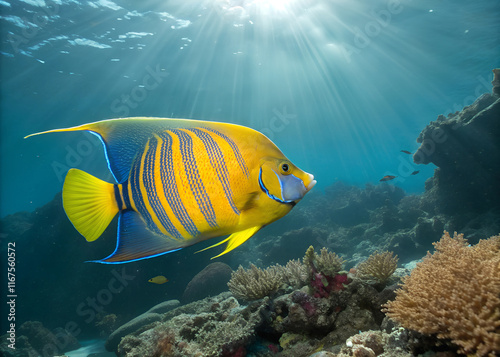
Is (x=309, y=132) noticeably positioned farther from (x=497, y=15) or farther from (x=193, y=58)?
(x=193, y=58)

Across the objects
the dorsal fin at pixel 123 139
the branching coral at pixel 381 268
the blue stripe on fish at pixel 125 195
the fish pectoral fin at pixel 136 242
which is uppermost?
the dorsal fin at pixel 123 139

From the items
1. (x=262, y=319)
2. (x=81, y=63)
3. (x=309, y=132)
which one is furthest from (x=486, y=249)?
(x=309, y=132)

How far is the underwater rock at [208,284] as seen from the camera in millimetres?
8266

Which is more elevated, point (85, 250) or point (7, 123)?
point (7, 123)

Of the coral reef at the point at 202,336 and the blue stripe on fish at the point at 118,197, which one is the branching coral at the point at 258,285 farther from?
the blue stripe on fish at the point at 118,197

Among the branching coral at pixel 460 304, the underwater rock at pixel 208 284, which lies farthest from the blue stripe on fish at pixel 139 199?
the underwater rock at pixel 208 284

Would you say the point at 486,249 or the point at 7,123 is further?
the point at 7,123

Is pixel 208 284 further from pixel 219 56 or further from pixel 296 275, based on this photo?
pixel 219 56

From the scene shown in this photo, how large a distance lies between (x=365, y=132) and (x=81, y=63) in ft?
192

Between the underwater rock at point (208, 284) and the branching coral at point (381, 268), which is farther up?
the branching coral at point (381, 268)

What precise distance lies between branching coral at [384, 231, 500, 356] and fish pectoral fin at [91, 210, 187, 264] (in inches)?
74.3

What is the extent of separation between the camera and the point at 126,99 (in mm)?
20125

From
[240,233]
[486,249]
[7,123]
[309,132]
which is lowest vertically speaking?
[486,249]

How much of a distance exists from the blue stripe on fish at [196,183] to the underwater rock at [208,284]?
8337 mm
